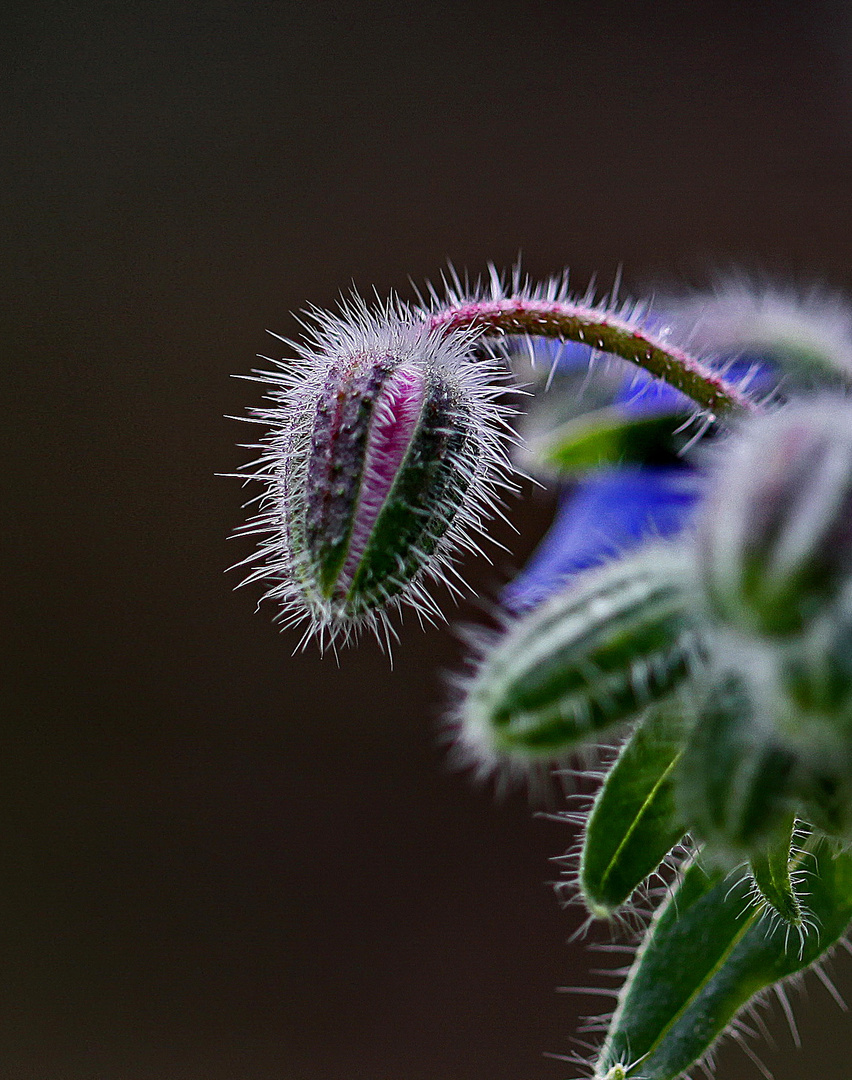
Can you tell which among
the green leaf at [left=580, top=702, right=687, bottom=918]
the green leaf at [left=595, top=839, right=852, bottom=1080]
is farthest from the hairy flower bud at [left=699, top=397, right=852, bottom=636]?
the green leaf at [left=595, top=839, right=852, bottom=1080]

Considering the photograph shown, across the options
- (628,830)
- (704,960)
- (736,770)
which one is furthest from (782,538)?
Result: (704,960)

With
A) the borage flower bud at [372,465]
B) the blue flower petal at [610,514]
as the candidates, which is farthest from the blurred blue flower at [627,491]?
the borage flower bud at [372,465]

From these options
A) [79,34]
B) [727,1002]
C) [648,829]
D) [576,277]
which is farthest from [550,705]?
[79,34]

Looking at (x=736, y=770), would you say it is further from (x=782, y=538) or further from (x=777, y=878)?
(x=777, y=878)

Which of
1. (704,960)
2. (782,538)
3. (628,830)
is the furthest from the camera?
(704,960)

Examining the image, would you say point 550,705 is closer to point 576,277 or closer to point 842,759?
point 842,759

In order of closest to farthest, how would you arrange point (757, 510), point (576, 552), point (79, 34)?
point (757, 510) → point (576, 552) → point (79, 34)
